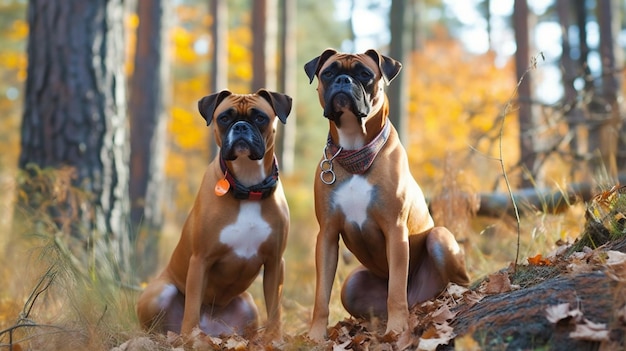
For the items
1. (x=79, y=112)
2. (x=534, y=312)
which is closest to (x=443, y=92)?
(x=79, y=112)

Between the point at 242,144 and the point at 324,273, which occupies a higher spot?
the point at 242,144

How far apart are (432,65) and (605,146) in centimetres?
1527

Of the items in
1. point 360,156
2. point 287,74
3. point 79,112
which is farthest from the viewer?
point 287,74

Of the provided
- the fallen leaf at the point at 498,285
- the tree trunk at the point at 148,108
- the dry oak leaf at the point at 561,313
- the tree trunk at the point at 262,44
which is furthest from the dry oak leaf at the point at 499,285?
the tree trunk at the point at 262,44

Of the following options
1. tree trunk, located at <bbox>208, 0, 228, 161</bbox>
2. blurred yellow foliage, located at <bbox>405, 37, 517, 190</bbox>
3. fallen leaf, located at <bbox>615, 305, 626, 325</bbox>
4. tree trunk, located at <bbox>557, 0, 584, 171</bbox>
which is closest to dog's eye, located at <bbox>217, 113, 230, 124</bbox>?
fallen leaf, located at <bbox>615, 305, 626, 325</bbox>

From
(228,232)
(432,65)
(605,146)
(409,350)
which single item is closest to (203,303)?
(228,232)

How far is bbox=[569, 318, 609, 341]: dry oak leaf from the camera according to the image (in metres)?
2.99

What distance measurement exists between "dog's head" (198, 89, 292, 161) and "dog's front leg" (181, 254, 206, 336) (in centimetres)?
75

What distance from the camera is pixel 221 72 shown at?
19.6 m

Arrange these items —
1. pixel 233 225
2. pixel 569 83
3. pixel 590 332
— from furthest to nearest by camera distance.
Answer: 1. pixel 569 83
2. pixel 233 225
3. pixel 590 332

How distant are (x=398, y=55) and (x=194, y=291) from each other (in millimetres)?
7745

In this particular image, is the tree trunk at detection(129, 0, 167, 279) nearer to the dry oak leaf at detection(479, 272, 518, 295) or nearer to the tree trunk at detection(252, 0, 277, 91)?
the tree trunk at detection(252, 0, 277, 91)

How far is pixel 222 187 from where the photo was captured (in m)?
4.57

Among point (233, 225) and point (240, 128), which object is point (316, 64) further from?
point (233, 225)
